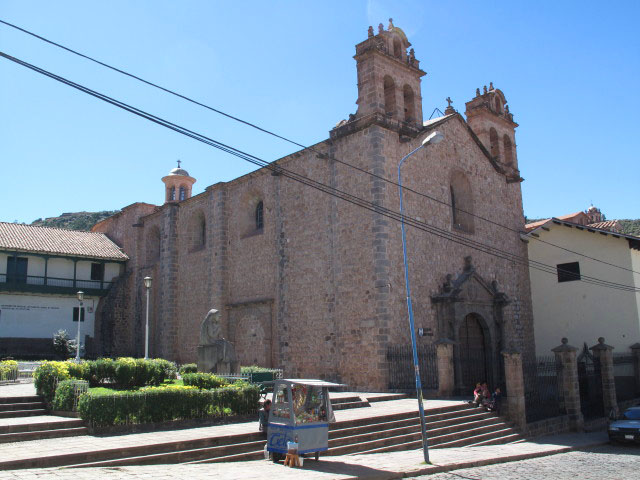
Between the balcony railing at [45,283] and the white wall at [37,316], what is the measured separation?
0.61m

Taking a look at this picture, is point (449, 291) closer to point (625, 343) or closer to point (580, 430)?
point (580, 430)

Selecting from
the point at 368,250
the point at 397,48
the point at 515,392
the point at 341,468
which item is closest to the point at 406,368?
the point at 515,392

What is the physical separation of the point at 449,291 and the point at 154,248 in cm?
1862

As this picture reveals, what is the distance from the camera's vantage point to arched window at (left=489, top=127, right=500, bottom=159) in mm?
25938

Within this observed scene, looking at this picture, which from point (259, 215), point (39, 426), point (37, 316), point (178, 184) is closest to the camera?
point (39, 426)

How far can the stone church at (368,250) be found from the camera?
60.8ft

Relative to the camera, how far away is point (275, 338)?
21453 millimetres

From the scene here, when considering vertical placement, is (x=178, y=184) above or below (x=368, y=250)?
above

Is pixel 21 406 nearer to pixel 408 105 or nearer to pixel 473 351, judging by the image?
pixel 473 351

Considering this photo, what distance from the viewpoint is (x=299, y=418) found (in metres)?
10.4

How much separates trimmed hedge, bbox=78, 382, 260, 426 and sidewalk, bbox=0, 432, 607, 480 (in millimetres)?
2351

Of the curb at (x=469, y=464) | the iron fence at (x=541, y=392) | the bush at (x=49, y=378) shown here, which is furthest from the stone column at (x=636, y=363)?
the bush at (x=49, y=378)

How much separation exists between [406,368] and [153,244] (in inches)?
761

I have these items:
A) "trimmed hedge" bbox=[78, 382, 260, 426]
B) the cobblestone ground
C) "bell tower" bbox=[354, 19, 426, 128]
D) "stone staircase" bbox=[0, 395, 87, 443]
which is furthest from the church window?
the cobblestone ground
